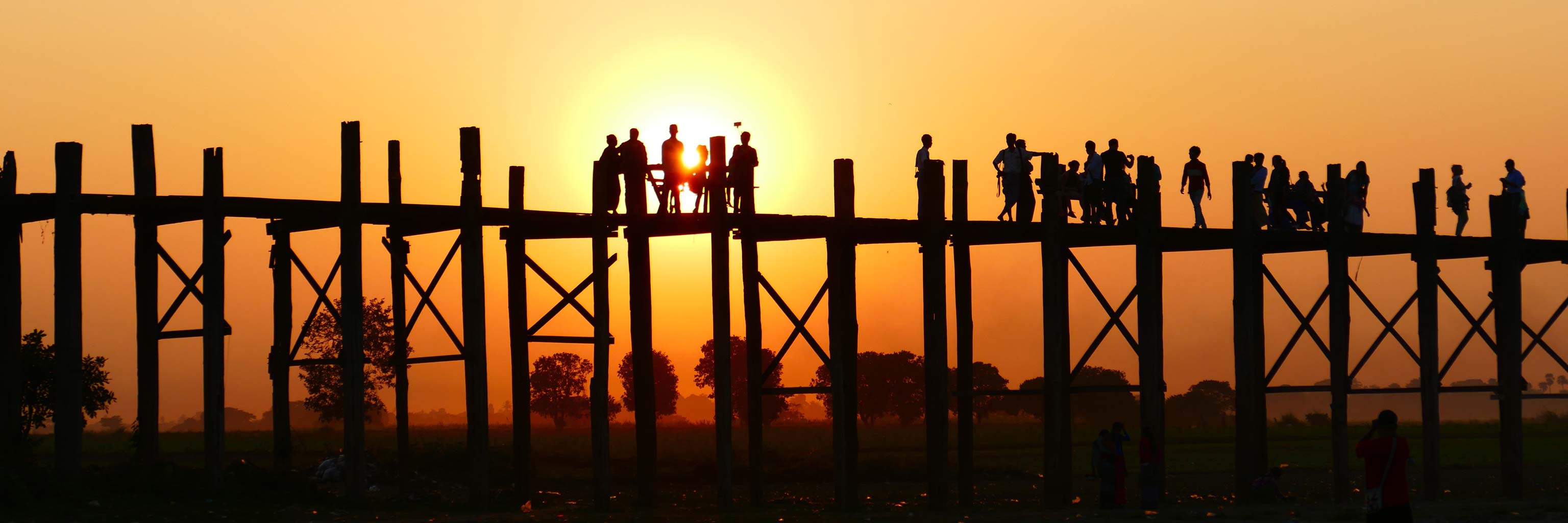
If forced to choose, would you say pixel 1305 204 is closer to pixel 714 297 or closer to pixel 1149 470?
pixel 1149 470

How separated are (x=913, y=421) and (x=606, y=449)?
291ft

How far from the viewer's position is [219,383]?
19.4 m

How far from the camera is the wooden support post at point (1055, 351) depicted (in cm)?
2227

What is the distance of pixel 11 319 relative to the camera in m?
19.3

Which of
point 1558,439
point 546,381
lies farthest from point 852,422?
point 546,381

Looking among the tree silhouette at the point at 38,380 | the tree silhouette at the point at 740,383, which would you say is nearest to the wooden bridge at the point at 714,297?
the tree silhouette at the point at 38,380

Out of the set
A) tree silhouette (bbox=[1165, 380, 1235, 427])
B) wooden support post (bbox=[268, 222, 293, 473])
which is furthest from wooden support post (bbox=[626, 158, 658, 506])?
tree silhouette (bbox=[1165, 380, 1235, 427])

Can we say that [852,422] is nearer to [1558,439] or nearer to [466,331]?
[466,331]

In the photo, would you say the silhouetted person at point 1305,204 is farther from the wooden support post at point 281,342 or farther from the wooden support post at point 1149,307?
the wooden support post at point 281,342

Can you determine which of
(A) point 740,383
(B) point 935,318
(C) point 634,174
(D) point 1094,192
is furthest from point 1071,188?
(A) point 740,383

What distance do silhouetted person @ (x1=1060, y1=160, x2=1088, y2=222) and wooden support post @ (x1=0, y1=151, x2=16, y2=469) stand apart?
13.3m

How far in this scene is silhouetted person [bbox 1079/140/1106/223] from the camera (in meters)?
23.4

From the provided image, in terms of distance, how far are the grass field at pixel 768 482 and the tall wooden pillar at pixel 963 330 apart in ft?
2.61

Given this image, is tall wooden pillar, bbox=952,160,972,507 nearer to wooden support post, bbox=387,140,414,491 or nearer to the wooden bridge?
the wooden bridge
